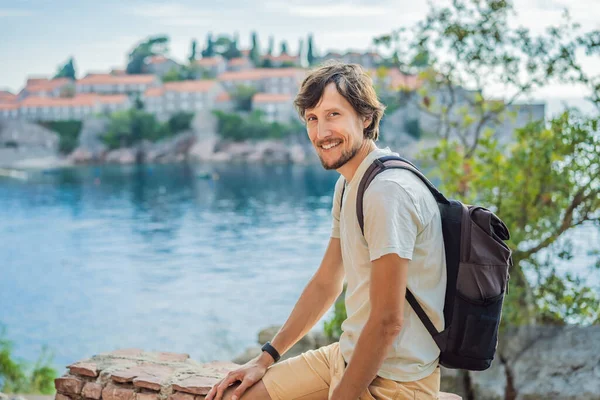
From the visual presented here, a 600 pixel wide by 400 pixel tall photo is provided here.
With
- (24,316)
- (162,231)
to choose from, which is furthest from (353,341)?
(162,231)

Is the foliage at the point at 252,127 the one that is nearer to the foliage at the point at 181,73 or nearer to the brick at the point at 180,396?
the foliage at the point at 181,73

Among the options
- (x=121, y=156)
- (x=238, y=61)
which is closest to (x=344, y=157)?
(x=121, y=156)

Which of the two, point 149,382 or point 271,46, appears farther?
point 271,46

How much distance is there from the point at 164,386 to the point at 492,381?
292 centimetres

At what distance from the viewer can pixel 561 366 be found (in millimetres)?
4078

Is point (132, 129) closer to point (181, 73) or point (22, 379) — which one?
point (181, 73)

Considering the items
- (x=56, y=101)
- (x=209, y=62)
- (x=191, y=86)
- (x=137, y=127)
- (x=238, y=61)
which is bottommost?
(x=137, y=127)

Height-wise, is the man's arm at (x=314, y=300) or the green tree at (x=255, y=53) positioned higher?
the green tree at (x=255, y=53)

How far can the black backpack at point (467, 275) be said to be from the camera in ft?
4.49

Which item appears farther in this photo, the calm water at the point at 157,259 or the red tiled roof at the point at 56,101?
the red tiled roof at the point at 56,101

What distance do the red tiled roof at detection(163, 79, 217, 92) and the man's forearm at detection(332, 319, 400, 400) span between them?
4798cm

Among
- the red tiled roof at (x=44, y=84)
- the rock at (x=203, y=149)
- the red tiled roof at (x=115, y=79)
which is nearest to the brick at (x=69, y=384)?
the rock at (x=203, y=149)

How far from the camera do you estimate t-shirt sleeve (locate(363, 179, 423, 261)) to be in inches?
50.3

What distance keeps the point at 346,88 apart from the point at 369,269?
1.21ft
